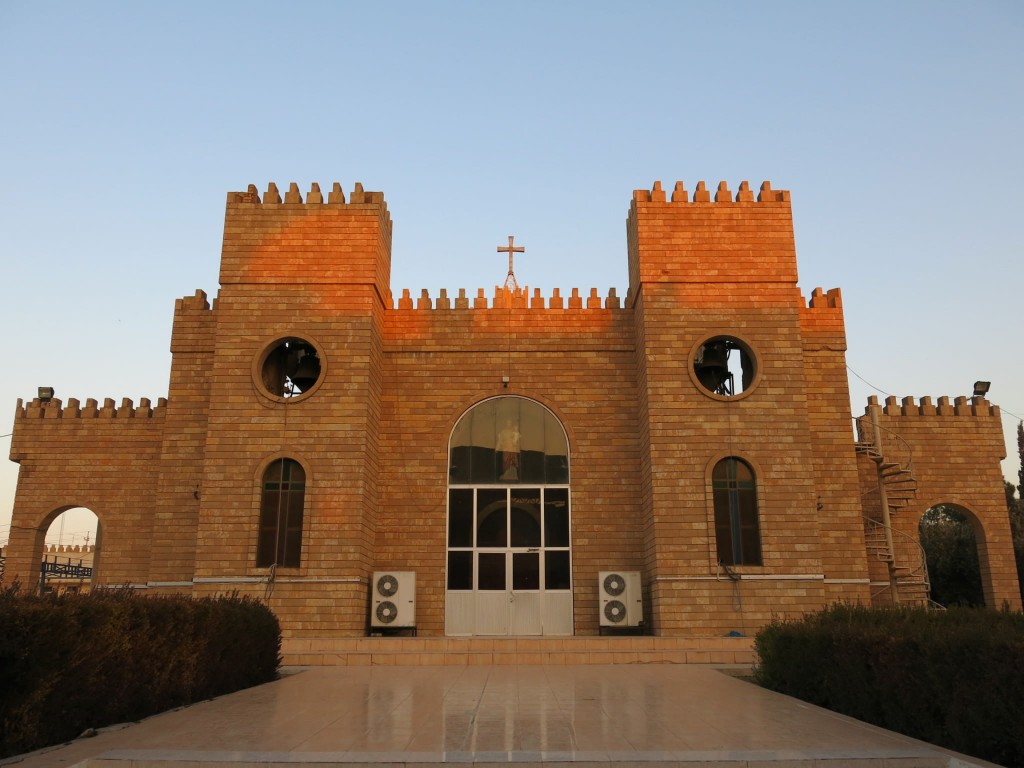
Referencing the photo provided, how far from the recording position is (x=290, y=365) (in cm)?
1919

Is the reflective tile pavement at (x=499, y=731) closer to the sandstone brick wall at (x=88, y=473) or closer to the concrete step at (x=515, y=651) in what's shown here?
the concrete step at (x=515, y=651)

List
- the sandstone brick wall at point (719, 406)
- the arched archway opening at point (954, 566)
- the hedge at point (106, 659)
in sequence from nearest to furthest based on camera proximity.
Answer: the hedge at point (106, 659), the sandstone brick wall at point (719, 406), the arched archway opening at point (954, 566)

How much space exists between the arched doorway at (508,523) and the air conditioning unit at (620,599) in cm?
A: 86

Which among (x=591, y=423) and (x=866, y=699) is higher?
(x=591, y=423)

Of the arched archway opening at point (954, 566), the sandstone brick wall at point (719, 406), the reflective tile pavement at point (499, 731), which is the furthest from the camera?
the arched archway opening at point (954, 566)

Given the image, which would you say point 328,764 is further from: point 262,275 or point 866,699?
point 262,275

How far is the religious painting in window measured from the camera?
19094 mm

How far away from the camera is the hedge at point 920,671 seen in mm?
6094

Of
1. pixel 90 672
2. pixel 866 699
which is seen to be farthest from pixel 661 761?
pixel 90 672

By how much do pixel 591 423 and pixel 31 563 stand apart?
12391mm

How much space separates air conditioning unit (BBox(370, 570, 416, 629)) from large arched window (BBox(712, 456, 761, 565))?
611 cm

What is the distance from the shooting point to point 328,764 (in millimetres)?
5953

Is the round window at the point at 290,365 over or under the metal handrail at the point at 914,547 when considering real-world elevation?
over

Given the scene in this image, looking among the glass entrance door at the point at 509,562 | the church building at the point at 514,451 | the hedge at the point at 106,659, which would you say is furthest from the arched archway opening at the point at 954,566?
the hedge at the point at 106,659
